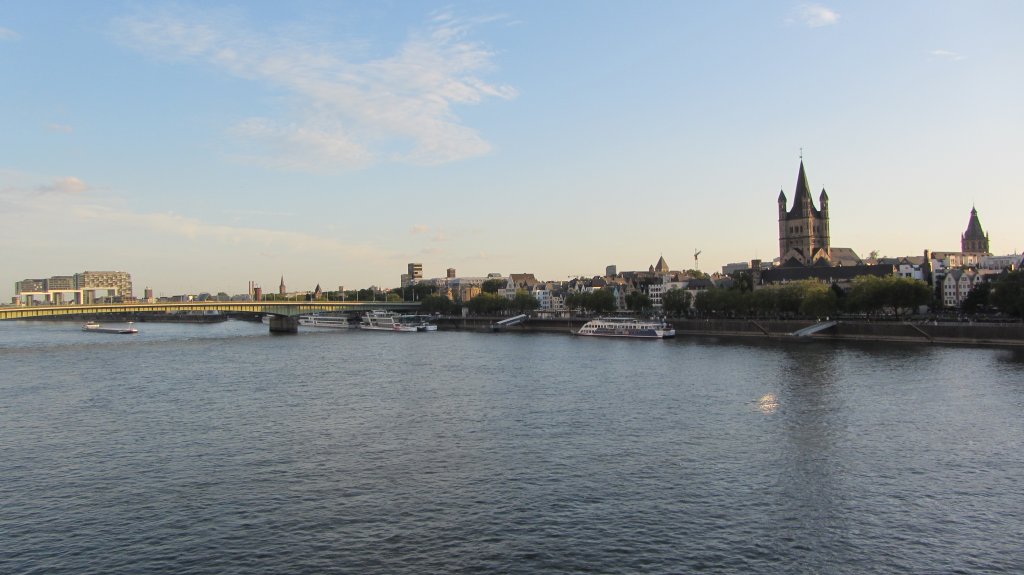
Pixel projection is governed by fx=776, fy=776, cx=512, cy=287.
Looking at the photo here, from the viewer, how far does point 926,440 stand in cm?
3316

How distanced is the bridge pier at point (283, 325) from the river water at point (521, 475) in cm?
8231

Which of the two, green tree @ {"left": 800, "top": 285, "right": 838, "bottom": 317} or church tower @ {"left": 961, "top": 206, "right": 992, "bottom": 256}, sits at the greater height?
church tower @ {"left": 961, "top": 206, "right": 992, "bottom": 256}

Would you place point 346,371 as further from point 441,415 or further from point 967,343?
point 967,343

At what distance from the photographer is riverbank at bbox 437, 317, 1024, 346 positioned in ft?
254

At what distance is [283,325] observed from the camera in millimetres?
139750

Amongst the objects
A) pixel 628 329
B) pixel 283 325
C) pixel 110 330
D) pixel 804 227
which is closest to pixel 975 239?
pixel 804 227

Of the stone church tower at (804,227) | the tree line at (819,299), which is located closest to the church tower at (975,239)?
the stone church tower at (804,227)

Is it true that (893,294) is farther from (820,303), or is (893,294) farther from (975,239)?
(975,239)

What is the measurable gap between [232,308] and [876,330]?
91.1 m

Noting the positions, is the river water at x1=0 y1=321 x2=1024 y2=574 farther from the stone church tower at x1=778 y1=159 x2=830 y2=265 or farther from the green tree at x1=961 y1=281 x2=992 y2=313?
the stone church tower at x1=778 y1=159 x2=830 y2=265

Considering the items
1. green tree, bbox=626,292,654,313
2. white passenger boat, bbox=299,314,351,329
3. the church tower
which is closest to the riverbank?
green tree, bbox=626,292,654,313

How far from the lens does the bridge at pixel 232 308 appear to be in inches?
3922

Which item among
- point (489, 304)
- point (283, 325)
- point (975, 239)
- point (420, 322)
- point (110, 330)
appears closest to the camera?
point (283, 325)

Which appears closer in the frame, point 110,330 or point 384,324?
point 384,324
